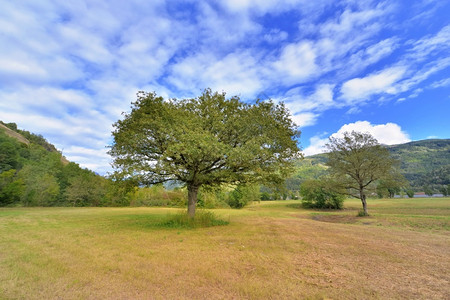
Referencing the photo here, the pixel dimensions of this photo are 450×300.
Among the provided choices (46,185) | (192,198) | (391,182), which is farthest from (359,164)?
(46,185)

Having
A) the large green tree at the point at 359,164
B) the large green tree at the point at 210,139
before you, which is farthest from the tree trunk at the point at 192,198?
the large green tree at the point at 359,164

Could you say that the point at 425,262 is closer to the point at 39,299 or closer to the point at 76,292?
the point at 76,292

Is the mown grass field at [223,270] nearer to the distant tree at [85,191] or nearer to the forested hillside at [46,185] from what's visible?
the forested hillside at [46,185]

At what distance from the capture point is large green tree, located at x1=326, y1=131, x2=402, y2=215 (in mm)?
25250

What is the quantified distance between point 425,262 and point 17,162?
8367cm

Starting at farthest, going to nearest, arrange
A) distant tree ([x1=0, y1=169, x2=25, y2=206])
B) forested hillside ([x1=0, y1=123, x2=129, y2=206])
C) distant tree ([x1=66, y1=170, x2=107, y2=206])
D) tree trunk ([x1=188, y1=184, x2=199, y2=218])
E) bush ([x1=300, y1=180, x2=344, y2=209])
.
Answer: bush ([x1=300, y1=180, x2=344, y2=209])
distant tree ([x1=66, y1=170, x2=107, y2=206])
forested hillside ([x1=0, y1=123, x2=129, y2=206])
distant tree ([x1=0, y1=169, x2=25, y2=206])
tree trunk ([x1=188, y1=184, x2=199, y2=218])

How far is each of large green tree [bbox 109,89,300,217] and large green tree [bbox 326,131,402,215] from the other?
16301mm

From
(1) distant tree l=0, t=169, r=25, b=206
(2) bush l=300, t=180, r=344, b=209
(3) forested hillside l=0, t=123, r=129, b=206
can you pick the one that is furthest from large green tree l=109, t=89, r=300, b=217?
(1) distant tree l=0, t=169, r=25, b=206

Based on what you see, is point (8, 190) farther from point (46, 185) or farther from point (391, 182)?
point (391, 182)

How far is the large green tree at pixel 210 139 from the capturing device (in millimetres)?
12805

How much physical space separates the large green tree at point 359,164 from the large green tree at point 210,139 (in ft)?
53.5

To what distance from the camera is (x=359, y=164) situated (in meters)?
26.3

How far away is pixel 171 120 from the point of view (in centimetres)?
1348

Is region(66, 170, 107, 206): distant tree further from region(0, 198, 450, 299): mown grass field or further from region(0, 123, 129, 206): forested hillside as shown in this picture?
region(0, 198, 450, 299): mown grass field
